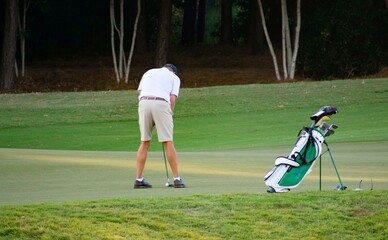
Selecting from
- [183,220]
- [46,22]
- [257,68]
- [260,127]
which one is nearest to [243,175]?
[183,220]

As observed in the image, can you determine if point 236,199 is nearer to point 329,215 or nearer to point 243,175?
point 329,215

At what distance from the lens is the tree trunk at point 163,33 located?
160 feet

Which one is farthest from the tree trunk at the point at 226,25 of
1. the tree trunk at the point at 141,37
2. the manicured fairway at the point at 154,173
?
the manicured fairway at the point at 154,173

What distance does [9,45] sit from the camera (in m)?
45.0

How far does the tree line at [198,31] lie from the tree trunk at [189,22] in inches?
2.2

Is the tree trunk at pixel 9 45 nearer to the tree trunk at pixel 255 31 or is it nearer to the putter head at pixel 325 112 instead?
the tree trunk at pixel 255 31

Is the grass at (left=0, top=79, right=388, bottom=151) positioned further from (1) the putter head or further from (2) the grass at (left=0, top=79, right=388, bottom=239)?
(1) the putter head

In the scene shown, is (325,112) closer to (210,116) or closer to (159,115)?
(159,115)

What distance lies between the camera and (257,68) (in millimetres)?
52875

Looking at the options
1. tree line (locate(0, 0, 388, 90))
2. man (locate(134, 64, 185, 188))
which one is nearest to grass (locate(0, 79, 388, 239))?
man (locate(134, 64, 185, 188))

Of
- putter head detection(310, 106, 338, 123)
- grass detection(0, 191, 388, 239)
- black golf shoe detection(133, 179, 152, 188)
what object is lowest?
grass detection(0, 191, 388, 239)

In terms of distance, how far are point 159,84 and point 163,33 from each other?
113ft

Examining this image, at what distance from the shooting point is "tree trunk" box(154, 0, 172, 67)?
160 feet

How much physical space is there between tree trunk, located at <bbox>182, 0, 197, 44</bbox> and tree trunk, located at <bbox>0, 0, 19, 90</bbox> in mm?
16816
